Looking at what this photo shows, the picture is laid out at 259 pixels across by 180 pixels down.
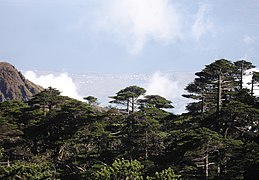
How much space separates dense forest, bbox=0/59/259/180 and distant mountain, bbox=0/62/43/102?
118 metres

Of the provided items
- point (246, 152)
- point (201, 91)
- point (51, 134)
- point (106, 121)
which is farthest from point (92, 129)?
point (246, 152)

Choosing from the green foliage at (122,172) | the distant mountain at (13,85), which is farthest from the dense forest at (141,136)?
the distant mountain at (13,85)

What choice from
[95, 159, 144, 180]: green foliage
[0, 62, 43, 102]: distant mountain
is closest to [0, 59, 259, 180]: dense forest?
[95, 159, 144, 180]: green foliage

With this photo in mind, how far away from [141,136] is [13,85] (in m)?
140

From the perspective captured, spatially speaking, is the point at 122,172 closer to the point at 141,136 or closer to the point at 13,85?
the point at 141,136

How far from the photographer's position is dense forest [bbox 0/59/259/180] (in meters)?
24.3

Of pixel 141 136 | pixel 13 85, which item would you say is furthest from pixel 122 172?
pixel 13 85

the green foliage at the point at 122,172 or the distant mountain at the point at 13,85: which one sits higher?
the distant mountain at the point at 13,85

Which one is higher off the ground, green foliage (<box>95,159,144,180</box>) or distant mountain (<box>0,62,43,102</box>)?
distant mountain (<box>0,62,43,102</box>)

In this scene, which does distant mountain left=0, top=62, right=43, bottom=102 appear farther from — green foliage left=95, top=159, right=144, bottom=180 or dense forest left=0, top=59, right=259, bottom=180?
green foliage left=95, top=159, right=144, bottom=180

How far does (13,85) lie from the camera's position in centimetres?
16512

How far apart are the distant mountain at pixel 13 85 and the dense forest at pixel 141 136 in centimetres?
11799

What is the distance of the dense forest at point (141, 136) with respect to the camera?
79.8 ft

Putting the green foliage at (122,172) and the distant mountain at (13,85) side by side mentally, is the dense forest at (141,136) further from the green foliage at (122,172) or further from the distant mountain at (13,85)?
Result: the distant mountain at (13,85)
